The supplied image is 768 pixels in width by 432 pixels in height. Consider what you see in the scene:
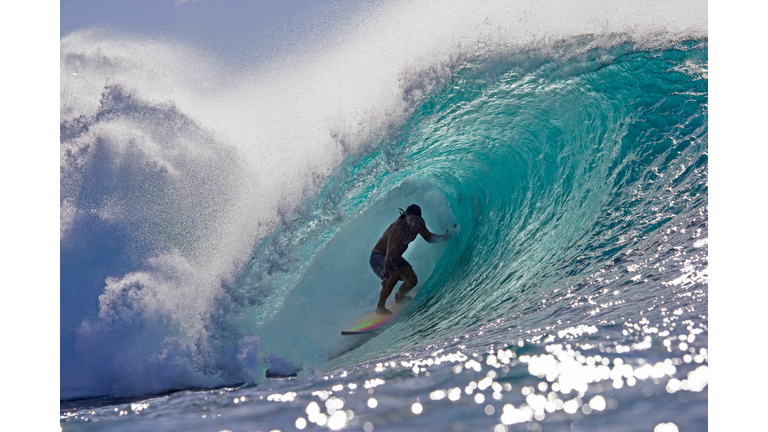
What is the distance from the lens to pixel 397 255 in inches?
179

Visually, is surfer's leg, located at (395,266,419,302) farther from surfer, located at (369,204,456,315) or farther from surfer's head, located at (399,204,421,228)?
surfer's head, located at (399,204,421,228)

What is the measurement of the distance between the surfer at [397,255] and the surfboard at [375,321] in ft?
0.18

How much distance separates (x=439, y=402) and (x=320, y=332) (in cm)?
285

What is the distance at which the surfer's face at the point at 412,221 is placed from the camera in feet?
14.7

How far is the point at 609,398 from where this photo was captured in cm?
185

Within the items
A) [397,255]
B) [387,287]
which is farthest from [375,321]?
[397,255]

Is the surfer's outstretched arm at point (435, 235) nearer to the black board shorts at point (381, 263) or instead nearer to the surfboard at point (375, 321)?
the black board shorts at point (381, 263)

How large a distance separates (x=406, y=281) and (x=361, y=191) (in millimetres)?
1238

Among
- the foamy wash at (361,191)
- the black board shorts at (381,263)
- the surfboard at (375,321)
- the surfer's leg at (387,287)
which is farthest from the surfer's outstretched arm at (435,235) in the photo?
the surfboard at (375,321)

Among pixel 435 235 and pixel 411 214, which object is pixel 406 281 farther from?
pixel 411 214

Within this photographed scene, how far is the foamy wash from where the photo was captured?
123 inches
